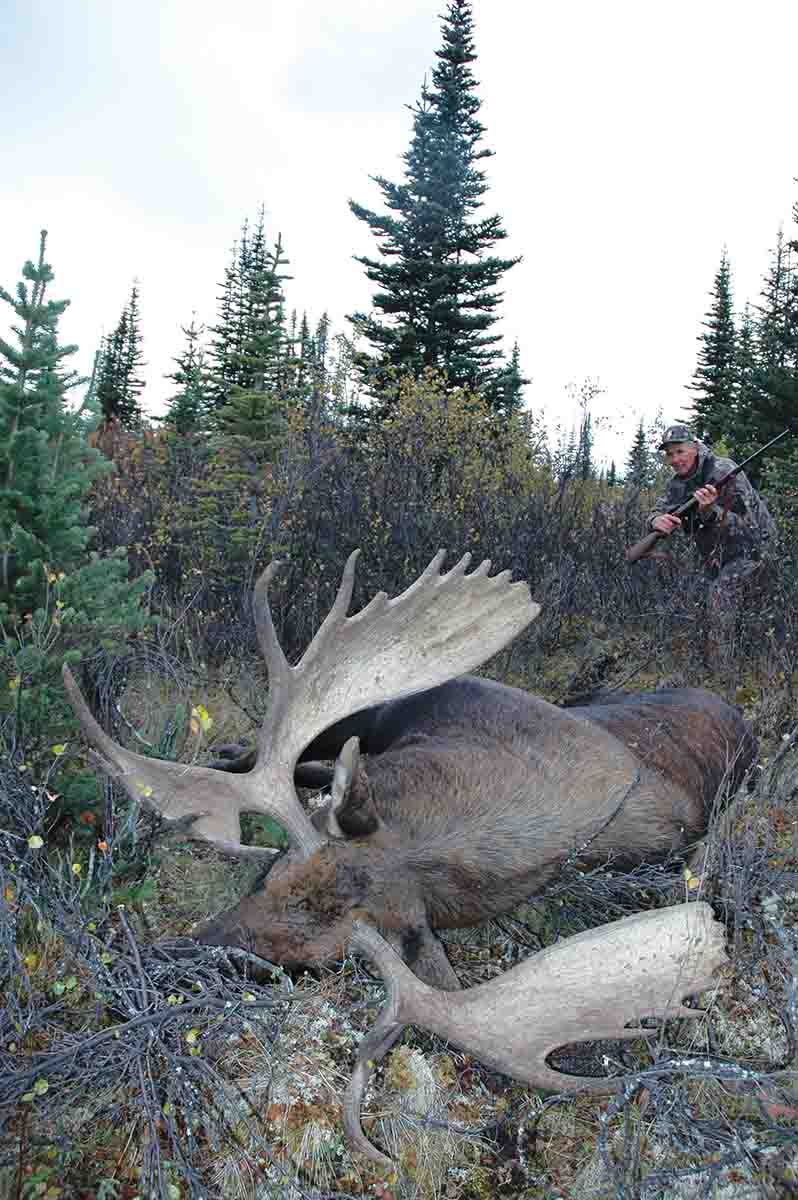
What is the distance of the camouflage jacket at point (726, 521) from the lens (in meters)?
6.35

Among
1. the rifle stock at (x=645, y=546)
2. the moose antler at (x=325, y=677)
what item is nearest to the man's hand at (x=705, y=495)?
the rifle stock at (x=645, y=546)

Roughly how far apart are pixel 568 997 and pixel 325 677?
131 centimetres

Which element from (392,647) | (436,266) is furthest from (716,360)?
(392,647)

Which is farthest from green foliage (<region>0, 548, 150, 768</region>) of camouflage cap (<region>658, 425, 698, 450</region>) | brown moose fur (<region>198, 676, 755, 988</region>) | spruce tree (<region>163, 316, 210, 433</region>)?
spruce tree (<region>163, 316, 210, 433</region>)

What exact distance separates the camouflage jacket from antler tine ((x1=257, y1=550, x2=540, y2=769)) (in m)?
3.55

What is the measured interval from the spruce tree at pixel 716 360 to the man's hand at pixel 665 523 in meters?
24.8

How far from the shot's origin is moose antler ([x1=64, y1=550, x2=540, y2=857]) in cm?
265

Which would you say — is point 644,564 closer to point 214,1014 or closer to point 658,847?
point 658,847

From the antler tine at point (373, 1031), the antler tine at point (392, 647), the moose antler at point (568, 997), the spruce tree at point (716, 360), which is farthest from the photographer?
the spruce tree at point (716, 360)

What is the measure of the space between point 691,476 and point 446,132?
19.6 metres

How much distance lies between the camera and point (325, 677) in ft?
9.87

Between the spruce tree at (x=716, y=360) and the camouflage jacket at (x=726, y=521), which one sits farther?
the spruce tree at (x=716, y=360)

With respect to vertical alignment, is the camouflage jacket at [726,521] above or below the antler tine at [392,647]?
above

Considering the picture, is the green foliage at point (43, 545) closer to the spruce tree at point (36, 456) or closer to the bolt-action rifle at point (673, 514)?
the spruce tree at point (36, 456)
